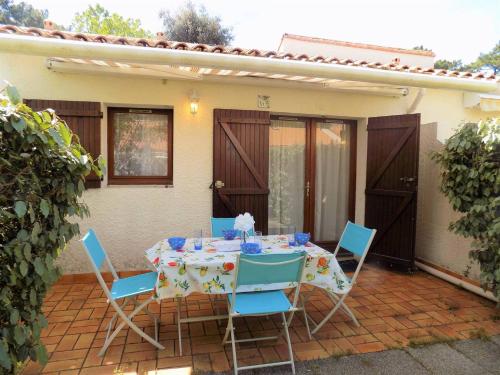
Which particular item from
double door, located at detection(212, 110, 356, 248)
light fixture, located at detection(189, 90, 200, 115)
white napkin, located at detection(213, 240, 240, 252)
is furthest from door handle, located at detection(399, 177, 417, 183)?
light fixture, located at detection(189, 90, 200, 115)

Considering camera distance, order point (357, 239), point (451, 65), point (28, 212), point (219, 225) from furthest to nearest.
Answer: point (451, 65) → point (219, 225) → point (357, 239) → point (28, 212)

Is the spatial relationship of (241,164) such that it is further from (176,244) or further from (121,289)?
(121,289)

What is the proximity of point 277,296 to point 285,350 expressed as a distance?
1.77 feet

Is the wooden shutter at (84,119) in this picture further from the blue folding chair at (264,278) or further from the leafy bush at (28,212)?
the blue folding chair at (264,278)

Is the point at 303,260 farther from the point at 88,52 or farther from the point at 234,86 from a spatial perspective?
the point at 234,86

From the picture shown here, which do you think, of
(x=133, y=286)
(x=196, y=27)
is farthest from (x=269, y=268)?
(x=196, y=27)

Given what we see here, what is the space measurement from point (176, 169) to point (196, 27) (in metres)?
17.1

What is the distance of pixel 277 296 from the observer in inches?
117

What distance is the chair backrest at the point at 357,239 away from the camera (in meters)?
3.31

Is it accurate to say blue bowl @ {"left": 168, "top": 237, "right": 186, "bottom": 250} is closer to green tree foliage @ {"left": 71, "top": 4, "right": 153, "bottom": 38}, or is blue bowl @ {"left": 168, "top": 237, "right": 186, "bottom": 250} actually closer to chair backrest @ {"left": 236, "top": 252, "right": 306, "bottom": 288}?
chair backrest @ {"left": 236, "top": 252, "right": 306, "bottom": 288}

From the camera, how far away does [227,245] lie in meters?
3.43

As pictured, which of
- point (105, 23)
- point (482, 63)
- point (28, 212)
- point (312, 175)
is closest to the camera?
point (28, 212)

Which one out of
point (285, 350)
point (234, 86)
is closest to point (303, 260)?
point (285, 350)

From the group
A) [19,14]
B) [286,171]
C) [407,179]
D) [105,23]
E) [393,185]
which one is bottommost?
[393,185]
